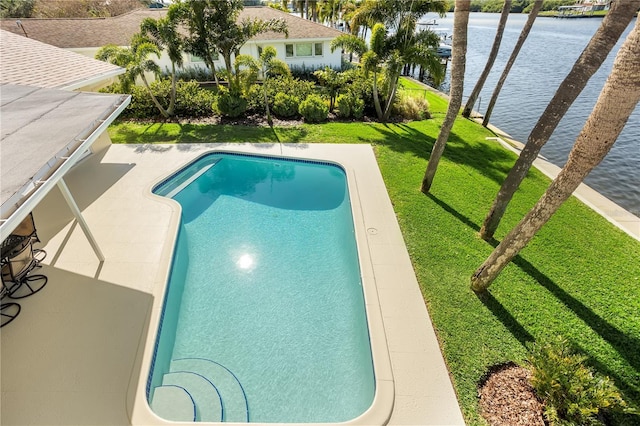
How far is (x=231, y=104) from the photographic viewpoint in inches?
642

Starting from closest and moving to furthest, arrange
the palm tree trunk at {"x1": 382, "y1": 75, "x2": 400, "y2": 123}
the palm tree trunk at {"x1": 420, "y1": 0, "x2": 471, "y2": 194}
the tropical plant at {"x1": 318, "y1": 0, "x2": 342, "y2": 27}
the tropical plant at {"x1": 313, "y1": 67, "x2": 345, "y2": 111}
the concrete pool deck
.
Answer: the concrete pool deck → the palm tree trunk at {"x1": 420, "y1": 0, "x2": 471, "y2": 194} → the palm tree trunk at {"x1": 382, "y1": 75, "x2": 400, "y2": 123} → the tropical plant at {"x1": 313, "y1": 67, "x2": 345, "y2": 111} → the tropical plant at {"x1": 318, "y1": 0, "x2": 342, "y2": 27}

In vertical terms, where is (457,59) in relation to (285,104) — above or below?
above

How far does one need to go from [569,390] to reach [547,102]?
24911 mm

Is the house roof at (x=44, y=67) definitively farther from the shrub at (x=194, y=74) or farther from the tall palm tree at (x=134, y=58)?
the shrub at (x=194, y=74)

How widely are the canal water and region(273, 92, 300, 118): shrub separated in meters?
9.41

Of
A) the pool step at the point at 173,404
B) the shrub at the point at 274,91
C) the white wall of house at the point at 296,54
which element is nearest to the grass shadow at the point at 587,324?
the pool step at the point at 173,404

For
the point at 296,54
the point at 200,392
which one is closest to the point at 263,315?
the point at 200,392

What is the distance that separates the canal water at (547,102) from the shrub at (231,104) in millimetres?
11909

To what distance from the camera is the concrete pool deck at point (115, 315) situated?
516 cm

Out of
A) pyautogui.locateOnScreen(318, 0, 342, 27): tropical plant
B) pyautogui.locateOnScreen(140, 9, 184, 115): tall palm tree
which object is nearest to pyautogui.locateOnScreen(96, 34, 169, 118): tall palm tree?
pyautogui.locateOnScreen(140, 9, 184, 115): tall palm tree

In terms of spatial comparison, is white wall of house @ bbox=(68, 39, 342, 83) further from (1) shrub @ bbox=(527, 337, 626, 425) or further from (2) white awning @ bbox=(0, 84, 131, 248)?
(1) shrub @ bbox=(527, 337, 626, 425)

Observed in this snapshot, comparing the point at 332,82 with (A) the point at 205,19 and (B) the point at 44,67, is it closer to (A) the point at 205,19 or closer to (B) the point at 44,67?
(A) the point at 205,19

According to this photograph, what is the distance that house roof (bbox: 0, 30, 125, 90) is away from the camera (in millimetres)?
9367

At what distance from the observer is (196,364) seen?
607 centimetres
